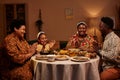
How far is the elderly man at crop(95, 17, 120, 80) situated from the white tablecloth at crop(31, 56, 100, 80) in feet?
0.69

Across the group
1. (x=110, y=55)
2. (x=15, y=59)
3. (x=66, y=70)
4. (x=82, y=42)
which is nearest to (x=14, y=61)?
(x=15, y=59)

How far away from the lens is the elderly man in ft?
9.89

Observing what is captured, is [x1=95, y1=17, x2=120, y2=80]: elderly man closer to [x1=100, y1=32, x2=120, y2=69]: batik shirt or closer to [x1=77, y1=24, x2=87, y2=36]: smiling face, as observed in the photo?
[x1=100, y1=32, x2=120, y2=69]: batik shirt

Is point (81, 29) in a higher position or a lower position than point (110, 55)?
higher

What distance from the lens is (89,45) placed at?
13.4 feet

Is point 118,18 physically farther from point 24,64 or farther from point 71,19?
point 24,64

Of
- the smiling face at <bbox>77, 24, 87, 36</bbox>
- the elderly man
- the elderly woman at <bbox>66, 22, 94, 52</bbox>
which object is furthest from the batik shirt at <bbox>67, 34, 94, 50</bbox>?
the elderly man

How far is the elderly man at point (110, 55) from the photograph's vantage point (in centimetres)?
302

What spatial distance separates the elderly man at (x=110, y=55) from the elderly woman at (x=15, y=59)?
1.08m

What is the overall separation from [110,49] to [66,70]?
0.76 m

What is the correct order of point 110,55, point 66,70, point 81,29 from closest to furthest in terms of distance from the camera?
point 66,70 < point 110,55 < point 81,29

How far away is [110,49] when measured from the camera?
308cm

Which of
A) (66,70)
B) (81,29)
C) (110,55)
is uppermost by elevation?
(81,29)

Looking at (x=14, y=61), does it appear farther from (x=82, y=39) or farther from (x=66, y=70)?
(x=82, y=39)
